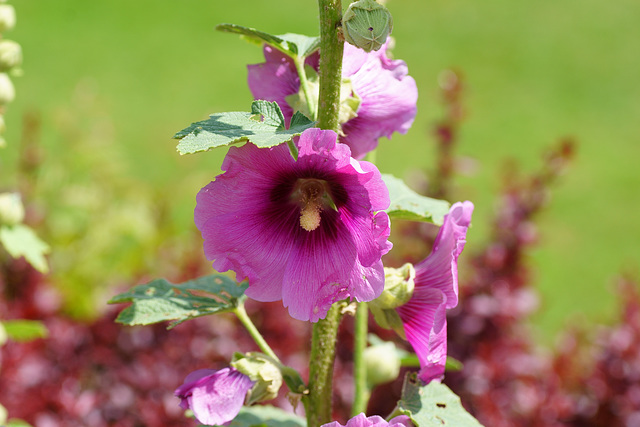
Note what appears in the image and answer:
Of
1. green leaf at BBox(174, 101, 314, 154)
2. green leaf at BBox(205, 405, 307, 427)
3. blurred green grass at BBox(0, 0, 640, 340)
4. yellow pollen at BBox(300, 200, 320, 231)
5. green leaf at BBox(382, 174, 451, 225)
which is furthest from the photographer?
blurred green grass at BBox(0, 0, 640, 340)

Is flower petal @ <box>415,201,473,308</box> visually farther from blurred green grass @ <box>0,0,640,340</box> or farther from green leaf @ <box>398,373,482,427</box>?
blurred green grass @ <box>0,0,640,340</box>

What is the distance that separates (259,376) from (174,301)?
19 centimetres

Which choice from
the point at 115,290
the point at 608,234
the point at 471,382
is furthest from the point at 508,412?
the point at 608,234

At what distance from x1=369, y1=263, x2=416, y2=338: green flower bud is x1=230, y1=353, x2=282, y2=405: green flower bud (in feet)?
0.57

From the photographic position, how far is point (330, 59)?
876 mm

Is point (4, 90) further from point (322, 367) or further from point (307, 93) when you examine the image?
point (322, 367)

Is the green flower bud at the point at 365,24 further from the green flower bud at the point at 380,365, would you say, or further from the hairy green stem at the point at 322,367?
the green flower bud at the point at 380,365

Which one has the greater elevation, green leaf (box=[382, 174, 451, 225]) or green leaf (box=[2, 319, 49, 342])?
green leaf (box=[382, 174, 451, 225])

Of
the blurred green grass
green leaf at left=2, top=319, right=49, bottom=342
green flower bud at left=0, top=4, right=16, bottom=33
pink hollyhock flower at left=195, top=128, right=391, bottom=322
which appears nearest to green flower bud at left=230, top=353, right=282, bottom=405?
pink hollyhock flower at left=195, top=128, right=391, bottom=322

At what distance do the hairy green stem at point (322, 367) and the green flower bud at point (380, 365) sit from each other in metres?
0.22

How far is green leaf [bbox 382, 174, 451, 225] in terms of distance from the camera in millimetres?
1056

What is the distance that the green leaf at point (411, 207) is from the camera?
1.06m

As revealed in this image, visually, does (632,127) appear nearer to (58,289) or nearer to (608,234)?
(608,234)

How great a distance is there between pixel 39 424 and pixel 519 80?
6.25 meters
